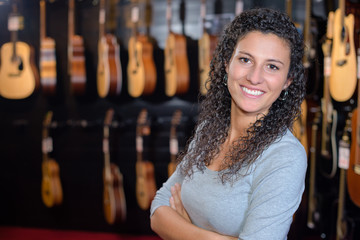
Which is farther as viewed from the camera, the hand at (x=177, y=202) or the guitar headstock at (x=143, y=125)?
the guitar headstock at (x=143, y=125)

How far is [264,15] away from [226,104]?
401mm

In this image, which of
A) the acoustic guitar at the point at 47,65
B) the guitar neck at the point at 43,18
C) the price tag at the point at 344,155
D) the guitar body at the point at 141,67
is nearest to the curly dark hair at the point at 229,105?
the price tag at the point at 344,155

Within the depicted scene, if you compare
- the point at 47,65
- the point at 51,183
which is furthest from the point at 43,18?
the point at 51,183

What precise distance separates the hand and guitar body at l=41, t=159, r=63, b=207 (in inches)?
101

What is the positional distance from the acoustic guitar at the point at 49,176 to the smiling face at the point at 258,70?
9.40ft

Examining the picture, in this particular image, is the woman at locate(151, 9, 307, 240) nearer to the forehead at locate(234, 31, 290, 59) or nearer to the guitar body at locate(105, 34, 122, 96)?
the forehead at locate(234, 31, 290, 59)

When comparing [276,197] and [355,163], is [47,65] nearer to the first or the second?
[355,163]

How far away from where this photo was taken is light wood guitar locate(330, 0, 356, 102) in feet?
8.29

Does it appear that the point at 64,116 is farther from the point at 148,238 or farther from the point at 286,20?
the point at 286,20

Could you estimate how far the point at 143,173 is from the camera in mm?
3562

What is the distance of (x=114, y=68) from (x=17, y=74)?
863 mm

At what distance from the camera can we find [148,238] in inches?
154

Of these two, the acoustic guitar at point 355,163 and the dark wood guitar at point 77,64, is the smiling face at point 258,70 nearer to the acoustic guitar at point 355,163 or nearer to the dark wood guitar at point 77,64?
the acoustic guitar at point 355,163

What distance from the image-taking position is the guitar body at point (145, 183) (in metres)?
3.53
